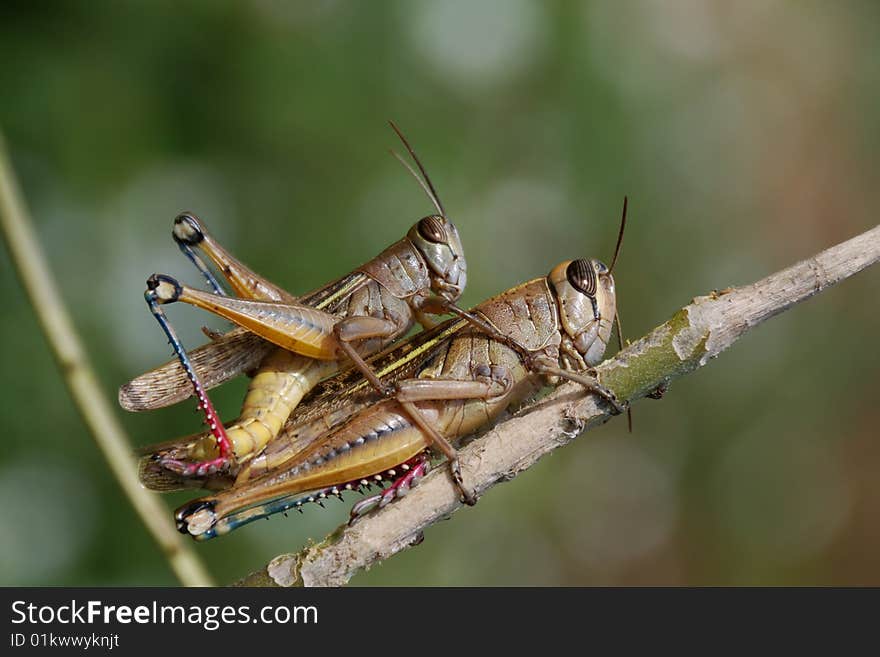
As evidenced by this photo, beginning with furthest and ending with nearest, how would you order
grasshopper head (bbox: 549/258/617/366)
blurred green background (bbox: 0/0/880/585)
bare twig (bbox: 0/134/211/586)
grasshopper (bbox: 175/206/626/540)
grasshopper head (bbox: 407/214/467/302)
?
blurred green background (bbox: 0/0/880/585) → grasshopper head (bbox: 407/214/467/302) → grasshopper head (bbox: 549/258/617/366) → grasshopper (bbox: 175/206/626/540) → bare twig (bbox: 0/134/211/586)

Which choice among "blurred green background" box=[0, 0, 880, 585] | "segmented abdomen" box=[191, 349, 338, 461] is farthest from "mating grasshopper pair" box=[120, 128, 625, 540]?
"blurred green background" box=[0, 0, 880, 585]

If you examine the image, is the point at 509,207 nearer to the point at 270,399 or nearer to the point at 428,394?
the point at 428,394

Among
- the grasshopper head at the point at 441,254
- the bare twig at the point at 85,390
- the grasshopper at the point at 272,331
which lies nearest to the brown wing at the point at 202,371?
the grasshopper at the point at 272,331

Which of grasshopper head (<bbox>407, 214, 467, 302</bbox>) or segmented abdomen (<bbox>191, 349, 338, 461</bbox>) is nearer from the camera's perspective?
segmented abdomen (<bbox>191, 349, 338, 461</bbox>)

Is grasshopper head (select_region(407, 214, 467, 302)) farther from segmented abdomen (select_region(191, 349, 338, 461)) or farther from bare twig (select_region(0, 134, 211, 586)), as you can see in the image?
Result: bare twig (select_region(0, 134, 211, 586))

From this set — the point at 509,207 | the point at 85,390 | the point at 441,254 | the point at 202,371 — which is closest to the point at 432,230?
the point at 441,254

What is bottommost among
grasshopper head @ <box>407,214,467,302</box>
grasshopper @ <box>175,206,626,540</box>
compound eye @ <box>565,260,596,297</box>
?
grasshopper @ <box>175,206,626,540</box>
